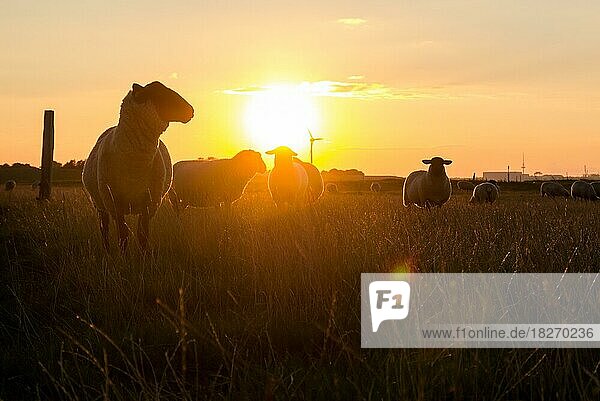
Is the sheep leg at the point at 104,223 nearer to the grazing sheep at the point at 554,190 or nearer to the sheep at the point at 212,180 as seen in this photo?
the sheep at the point at 212,180

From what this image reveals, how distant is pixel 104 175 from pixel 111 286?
10.2 feet

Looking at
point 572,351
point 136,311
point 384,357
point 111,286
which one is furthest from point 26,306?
point 572,351

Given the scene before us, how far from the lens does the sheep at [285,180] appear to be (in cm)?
1695

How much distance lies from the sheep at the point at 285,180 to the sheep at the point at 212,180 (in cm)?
80

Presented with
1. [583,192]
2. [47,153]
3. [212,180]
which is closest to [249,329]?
[212,180]

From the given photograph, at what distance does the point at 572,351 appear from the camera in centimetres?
323

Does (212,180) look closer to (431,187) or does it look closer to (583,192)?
(431,187)

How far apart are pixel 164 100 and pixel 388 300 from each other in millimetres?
4376

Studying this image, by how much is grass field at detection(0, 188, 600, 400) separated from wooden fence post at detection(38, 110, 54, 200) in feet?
33.7

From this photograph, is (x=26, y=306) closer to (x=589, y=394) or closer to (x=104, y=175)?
(x=104, y=175)

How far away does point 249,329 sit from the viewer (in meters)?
3.96

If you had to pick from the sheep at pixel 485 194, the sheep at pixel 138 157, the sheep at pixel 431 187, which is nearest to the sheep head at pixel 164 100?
the sheep at pixel 138 157

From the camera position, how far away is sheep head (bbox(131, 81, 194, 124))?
7.50 meters

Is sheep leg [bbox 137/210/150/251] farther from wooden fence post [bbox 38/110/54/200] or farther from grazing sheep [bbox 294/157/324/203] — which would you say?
grazing sheep [bbox 294/157/324/203]
